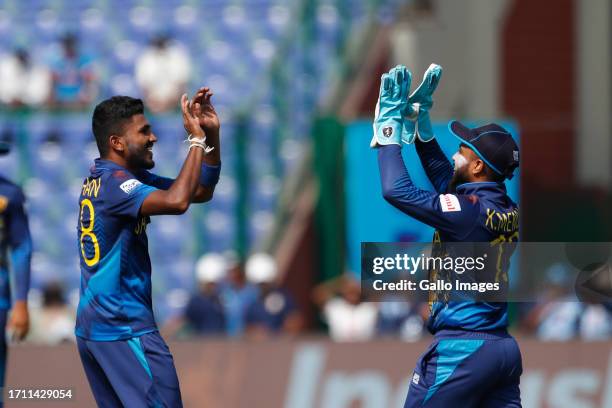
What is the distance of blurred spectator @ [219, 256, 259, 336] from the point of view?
12570 millimetres

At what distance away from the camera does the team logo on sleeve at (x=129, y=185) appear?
A: 19.5 feet

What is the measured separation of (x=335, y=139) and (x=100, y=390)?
7.75 m

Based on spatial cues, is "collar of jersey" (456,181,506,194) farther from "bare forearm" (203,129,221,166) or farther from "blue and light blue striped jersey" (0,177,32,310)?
"blue and light blue striped jersey" (0,177,32,310)

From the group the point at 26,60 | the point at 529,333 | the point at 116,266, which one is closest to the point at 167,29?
the point at 26,60

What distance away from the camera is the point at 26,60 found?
596 inches

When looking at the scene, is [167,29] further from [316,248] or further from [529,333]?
[529,333]

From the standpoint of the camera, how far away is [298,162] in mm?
14391

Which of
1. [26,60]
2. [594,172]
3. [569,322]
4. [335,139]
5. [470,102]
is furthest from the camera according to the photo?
[594,172]

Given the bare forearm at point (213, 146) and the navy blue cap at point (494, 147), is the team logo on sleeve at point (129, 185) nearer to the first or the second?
the bare forearm at point (213, 146)

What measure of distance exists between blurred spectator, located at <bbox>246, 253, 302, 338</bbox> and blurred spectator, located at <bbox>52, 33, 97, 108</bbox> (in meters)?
3.41

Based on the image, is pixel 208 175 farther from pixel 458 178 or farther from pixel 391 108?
pixel 458 178

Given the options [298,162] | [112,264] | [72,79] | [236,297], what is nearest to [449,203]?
[112,264]

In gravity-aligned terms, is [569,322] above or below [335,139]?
below

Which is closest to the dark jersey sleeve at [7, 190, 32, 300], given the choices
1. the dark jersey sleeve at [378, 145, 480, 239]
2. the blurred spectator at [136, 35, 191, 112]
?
the dark jersey sleeve at [378, 145, 480, 239]
